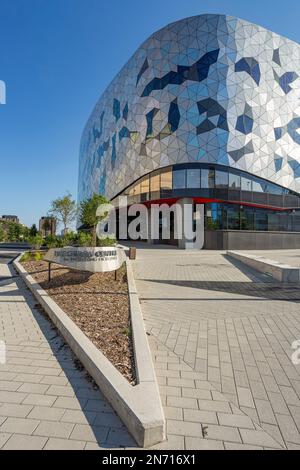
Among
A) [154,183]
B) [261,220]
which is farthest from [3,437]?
[261,220]

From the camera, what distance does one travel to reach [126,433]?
8.93 ft

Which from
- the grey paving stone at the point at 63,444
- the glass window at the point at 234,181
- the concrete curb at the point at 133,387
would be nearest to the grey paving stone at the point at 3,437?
the grey paving stone at the point at 63,444

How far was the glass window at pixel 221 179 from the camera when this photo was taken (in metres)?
31.7

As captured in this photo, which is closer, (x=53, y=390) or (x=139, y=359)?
(x=53, y=390)

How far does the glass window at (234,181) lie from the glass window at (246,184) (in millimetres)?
554

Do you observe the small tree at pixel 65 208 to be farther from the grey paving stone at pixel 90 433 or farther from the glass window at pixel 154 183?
the grey paving stone at pixel 90 433

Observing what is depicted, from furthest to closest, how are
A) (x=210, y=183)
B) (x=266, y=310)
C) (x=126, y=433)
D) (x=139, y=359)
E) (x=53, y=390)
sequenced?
(x=210, y=183), (x=266, y=310), (x=139, y=359), (x=53, y=390), (x=126, y=433)

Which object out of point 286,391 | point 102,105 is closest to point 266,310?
point 286,391

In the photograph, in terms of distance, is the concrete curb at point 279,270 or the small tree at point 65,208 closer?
the concrete curb at point 279,270

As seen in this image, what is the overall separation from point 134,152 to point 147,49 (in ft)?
43.4

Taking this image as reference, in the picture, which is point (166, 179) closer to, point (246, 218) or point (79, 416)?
point (246, 218)

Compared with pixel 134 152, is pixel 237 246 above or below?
below

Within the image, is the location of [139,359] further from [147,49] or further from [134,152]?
[147,49]
